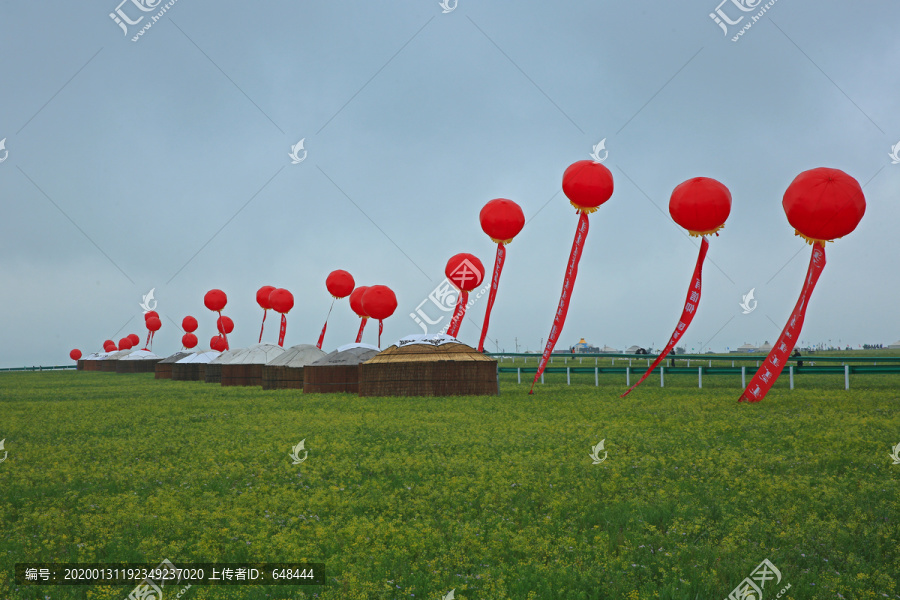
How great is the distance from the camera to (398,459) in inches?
415

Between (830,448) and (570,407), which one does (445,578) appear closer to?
(830,448)

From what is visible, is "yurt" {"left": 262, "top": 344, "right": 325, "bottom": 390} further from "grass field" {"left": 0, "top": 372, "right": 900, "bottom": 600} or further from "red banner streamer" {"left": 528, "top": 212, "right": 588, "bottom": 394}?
"grass field" {"left": 0, "top": 372, "right": 900, "bottom": 600}

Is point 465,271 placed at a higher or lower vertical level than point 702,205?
lower

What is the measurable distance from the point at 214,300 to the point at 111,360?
2832 centimetres

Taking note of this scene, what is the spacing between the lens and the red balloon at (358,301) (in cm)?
2958

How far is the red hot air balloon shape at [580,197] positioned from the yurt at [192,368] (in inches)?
1037

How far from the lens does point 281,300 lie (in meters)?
36.3

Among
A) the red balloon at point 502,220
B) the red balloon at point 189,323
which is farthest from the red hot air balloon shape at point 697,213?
the red balloon at point 189,323

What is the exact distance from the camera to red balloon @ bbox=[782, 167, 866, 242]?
16062 millimetres

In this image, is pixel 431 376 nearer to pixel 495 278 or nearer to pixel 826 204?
pixel 495 278

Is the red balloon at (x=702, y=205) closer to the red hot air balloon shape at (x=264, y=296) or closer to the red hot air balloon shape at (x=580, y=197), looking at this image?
the red hot air balloon shape at (x=580, y=197)

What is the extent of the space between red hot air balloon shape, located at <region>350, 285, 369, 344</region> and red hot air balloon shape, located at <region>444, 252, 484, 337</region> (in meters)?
4.75

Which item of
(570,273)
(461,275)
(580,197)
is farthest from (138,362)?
(580,197)

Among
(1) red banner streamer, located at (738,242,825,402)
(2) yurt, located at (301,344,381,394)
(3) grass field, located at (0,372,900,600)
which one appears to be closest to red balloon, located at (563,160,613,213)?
(1) red banner streamer, located at (738,242,825,402)
